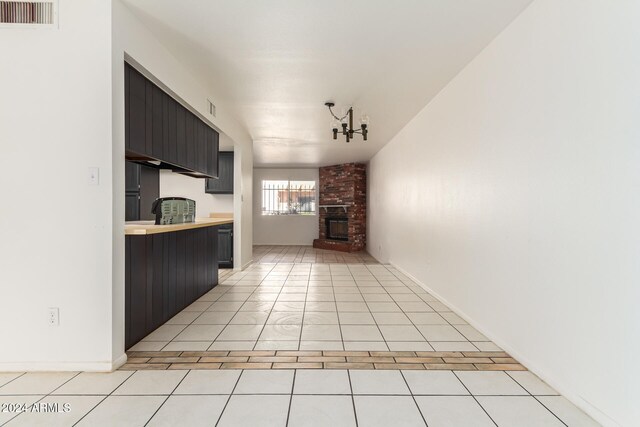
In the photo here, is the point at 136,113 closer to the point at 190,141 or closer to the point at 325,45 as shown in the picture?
the point at 190,141

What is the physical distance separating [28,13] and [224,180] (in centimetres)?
381

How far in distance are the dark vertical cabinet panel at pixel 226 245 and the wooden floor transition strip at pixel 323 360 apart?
10.4ft

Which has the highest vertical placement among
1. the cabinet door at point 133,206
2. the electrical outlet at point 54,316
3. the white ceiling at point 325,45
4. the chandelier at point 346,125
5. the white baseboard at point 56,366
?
the white ceiling at point 325,45

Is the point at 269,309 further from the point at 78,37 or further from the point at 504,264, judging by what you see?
the point at 78,37

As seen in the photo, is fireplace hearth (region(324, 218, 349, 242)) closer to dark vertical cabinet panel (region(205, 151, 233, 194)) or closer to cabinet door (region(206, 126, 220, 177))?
dark vertical cabinet panel (region(205, 151, 233, 194))

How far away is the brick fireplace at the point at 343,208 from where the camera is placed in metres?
8.68

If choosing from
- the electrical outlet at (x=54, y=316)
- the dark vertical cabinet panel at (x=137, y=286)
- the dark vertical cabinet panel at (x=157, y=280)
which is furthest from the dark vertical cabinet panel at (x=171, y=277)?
the electrical outlet at (x=54, y=316)

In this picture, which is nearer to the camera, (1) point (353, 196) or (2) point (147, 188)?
(2) point (147, 188)

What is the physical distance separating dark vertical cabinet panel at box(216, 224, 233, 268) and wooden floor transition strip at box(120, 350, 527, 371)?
3.17 metres

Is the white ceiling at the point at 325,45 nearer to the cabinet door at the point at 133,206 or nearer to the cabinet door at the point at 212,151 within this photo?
the cabinet door at the point at 212,151

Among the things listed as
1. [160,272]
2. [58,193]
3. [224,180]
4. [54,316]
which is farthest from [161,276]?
[224,180]

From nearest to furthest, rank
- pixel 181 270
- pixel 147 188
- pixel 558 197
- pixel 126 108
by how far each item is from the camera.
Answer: pixel 558 197 < pixel 126 108 < pixel 181 270 < pixel 147 188

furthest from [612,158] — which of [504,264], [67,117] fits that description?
[67,117]

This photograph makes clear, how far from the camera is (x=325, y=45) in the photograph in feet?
8.74
